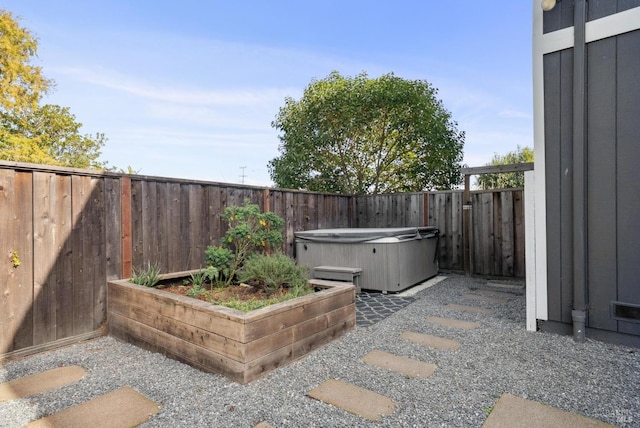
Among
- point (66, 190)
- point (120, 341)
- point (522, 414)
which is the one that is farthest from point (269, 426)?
point (66, 190)

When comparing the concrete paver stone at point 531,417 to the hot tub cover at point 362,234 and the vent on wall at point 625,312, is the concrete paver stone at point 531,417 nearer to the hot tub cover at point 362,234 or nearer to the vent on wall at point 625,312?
the vent on wall at point 625,312

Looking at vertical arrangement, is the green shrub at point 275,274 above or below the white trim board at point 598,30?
below

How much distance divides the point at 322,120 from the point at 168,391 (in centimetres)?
742

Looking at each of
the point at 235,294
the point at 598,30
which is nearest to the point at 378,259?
the point at 235,294

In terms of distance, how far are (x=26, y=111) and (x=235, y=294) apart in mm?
12565

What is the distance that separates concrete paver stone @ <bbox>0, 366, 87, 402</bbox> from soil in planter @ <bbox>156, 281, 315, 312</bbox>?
35.3 inches

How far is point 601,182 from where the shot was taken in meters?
2.80

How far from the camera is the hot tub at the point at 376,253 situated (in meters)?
4.71

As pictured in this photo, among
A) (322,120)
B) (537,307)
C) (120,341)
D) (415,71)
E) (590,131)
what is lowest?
(120,341)

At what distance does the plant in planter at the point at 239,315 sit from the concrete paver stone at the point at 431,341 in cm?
54

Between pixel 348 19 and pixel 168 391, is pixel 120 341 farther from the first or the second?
pixel 348 19

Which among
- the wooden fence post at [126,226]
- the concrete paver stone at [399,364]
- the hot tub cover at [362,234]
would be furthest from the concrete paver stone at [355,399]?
the hot tub cover at [362,234]

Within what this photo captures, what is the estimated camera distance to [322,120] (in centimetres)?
858

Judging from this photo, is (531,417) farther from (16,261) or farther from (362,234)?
(16,261)
